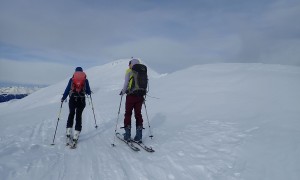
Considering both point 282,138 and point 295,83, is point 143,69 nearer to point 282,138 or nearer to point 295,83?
point 282,138

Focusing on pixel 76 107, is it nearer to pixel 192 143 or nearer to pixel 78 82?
pixel 78 82

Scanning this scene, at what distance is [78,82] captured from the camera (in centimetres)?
1018

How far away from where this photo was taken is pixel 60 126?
14070 mm

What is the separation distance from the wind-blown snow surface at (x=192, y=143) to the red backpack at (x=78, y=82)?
1.95 metres

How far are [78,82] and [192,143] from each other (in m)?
4.42

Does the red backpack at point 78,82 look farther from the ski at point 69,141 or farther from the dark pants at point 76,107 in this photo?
the ski at point 69,141

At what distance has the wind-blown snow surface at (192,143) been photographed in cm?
756

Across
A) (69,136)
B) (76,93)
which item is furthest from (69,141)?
(76,93)

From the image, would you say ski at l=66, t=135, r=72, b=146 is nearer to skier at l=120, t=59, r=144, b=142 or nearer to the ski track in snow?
the ski track in snow

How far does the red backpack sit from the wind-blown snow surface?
1.95 m

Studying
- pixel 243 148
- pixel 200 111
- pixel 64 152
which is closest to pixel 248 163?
pixel 243 148

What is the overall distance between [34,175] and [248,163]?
547 cm

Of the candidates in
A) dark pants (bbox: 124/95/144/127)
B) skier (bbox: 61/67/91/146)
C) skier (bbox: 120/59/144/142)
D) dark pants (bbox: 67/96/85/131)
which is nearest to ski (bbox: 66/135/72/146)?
skier (bbox: 61/67/91/146)

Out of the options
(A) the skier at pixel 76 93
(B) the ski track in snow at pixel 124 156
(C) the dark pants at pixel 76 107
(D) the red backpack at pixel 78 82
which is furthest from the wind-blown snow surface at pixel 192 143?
(D) the red backpack at pixel 78 82
